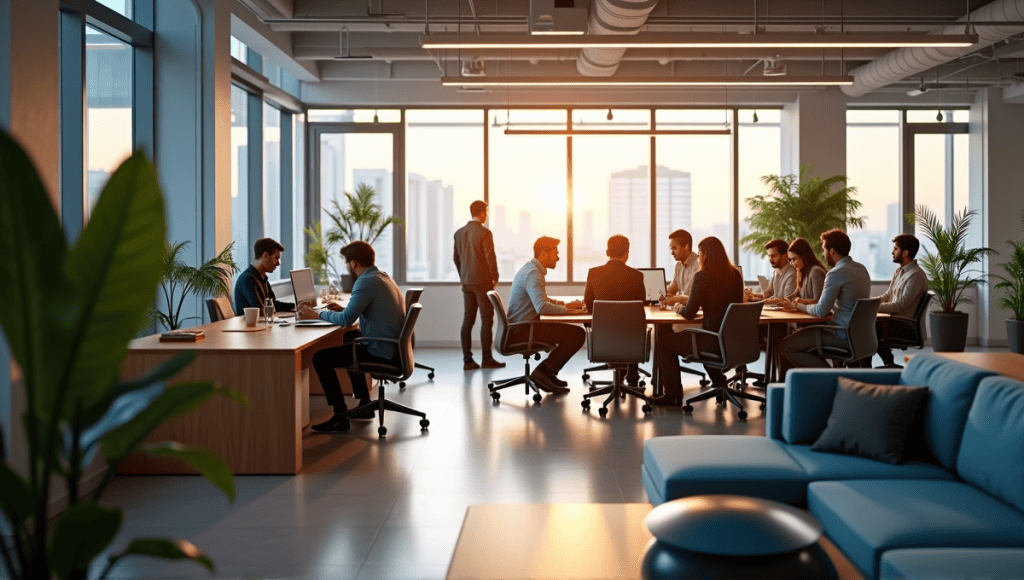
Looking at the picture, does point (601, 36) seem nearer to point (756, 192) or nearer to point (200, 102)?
point (200, 102)

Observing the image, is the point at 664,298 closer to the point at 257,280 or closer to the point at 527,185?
the point at 257,280

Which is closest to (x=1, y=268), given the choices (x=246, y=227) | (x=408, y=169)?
(x=246, y=227)

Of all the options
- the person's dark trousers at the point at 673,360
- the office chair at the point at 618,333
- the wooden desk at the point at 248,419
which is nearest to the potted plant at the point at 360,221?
the office chair at the point at 618,333

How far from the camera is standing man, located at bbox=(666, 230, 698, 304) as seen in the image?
7.73 meters

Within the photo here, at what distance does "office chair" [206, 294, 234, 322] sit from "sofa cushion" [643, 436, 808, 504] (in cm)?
401

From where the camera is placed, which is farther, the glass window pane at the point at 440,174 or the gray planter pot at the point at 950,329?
the glass window pane at the point at 440,174

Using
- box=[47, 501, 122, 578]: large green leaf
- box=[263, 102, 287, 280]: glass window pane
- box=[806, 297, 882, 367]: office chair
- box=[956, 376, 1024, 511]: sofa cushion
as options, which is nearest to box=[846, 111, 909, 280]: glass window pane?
box=[806, 297, 882, 367]: office chair

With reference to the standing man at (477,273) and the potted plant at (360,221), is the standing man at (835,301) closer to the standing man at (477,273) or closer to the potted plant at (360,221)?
the standing man at (477,273)

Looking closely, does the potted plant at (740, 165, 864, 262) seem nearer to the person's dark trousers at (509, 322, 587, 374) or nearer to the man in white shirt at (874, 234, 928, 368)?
the man in white shirt at (874, 234, 928, 368)

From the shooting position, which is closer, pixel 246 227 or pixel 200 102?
pixel 200 102

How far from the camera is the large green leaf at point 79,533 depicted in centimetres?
126

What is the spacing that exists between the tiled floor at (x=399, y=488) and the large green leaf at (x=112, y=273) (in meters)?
2.32

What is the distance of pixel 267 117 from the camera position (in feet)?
34.1

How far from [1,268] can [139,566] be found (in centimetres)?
269
